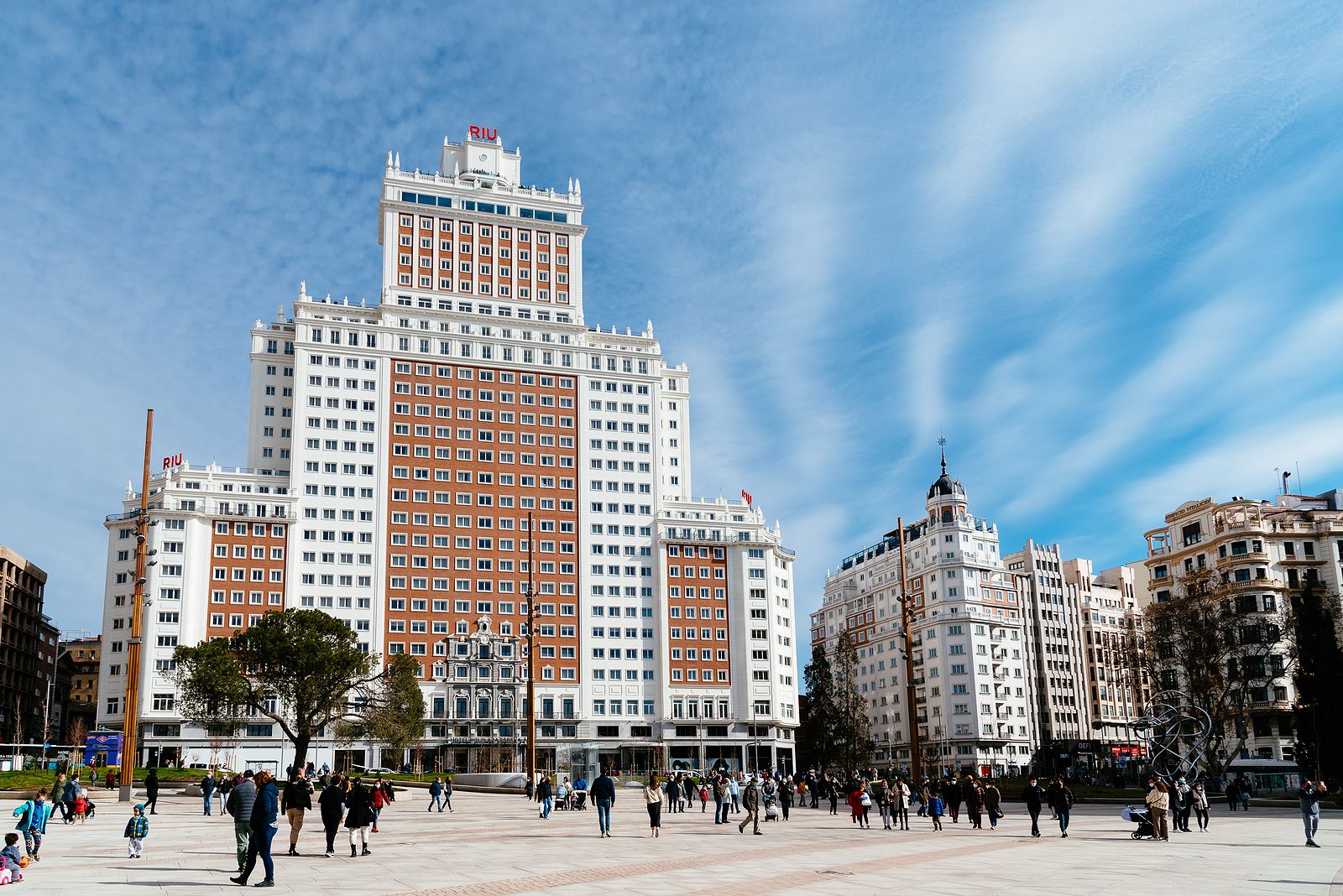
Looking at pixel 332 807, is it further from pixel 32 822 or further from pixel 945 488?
pixel 945 488

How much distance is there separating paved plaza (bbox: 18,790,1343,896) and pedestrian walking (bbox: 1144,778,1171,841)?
Answer: 1157 millimetres

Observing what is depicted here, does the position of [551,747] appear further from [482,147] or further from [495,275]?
[482,147]

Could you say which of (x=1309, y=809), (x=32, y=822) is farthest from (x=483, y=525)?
(x=1309, y=809)

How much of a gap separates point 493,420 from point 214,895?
107405 millimetres

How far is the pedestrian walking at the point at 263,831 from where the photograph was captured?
21203mm

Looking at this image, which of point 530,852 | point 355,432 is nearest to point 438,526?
point 355,432

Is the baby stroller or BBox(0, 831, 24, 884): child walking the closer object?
BBox(0, 831, 24, 884): child walking

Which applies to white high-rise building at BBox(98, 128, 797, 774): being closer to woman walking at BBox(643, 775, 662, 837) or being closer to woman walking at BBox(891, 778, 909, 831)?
woman walking at BBox(891, 778, 909, 831)

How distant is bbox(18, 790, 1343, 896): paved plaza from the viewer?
21.8m

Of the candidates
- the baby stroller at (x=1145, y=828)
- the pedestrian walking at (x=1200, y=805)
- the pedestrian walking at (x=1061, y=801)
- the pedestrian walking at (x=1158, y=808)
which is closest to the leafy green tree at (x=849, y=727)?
the pedestrian walking at (x=1200, y=805)

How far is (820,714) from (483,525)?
41240 millimetres

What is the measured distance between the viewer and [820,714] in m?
111

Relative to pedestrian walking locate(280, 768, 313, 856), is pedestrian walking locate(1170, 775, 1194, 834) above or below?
below

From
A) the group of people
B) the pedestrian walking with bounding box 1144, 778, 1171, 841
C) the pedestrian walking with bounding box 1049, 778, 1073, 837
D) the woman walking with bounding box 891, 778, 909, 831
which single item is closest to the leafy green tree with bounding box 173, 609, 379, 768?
the group of people
